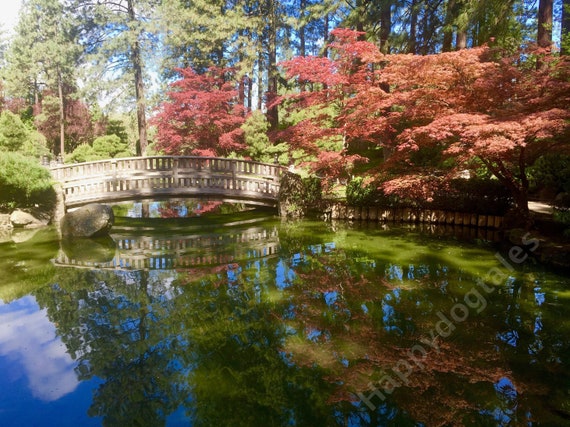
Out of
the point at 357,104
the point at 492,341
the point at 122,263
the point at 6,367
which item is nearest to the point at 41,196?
the point at 122,263

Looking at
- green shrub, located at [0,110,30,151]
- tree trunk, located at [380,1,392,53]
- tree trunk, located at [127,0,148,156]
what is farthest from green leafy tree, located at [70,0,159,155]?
tree trunk, located at [380,1,392,53]

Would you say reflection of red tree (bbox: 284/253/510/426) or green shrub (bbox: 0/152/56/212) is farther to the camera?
green shrub (bbox: 0/152/56/212)

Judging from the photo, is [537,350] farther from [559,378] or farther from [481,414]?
[481,414]

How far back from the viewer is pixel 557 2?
20016 mm

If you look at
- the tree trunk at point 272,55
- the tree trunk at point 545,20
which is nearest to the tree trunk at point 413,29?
the tree trunk at point 545,20

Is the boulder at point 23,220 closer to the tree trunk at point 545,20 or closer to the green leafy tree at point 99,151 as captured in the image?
the green leafy tree at point 99,151

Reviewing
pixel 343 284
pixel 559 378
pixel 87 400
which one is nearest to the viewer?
pixel 87 400

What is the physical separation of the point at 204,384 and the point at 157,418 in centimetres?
53

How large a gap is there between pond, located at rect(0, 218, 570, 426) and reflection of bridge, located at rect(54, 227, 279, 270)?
0.09 m

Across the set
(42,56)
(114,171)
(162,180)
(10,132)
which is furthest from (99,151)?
(162,180)

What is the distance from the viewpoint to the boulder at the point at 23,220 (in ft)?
37.6

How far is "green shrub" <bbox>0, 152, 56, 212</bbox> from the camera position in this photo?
35.7 ft

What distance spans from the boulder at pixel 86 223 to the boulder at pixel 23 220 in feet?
6.00

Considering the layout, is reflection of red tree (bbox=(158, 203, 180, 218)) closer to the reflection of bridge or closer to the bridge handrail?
the bridge handrail
